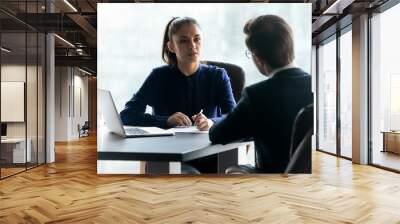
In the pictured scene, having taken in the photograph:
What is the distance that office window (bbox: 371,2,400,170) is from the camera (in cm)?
735

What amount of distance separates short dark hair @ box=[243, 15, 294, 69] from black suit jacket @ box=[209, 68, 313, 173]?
0.72 feet

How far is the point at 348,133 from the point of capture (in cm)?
923

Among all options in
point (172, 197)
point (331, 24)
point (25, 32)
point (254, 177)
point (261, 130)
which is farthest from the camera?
point (331, 24)

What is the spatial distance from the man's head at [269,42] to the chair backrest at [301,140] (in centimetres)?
82

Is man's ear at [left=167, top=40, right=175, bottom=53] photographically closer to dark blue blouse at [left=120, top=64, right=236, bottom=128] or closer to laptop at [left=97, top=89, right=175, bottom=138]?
dark blue blouse at [left=120, top=64, right=236, bottom=128]

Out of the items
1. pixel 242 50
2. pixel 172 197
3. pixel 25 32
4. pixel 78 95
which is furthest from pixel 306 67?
pixel 78 95

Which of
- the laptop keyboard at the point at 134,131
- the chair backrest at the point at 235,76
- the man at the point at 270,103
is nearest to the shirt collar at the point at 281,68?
the man at the point at 270,103

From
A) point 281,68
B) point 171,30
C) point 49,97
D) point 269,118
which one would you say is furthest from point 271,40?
point 49,97

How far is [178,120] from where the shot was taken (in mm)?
5863

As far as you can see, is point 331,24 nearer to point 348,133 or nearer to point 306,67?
point 348,133

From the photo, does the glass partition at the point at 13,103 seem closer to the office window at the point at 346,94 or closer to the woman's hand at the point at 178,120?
the woman's hand at the point at 178,120

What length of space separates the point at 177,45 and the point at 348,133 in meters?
5.20

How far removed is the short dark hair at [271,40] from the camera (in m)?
5.84

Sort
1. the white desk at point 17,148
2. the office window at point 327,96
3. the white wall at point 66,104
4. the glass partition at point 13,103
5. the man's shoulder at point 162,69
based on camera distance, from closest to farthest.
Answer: the man's shoulder at point 162,69 < the glass partition at point 13,103 < the white desk at point 17,148 < the office window at point 327,96 < the white wall at point 66,104
